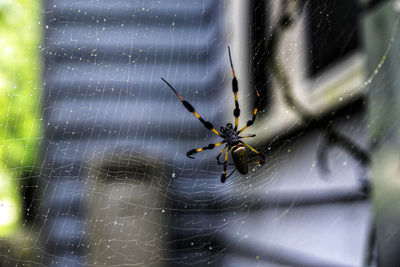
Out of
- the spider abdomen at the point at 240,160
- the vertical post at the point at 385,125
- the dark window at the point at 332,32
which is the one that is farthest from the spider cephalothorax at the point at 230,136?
the vertical post at the point at 385,125

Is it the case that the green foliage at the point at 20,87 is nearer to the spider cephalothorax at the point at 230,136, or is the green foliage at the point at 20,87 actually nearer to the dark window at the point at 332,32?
the spider cephalothorax at the point at 230,136

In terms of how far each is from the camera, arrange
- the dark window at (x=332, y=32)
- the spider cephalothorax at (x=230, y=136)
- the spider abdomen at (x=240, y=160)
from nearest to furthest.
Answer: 1. the spider abdomen at (x=240, y=160)
2. the spider cephalothorax at (x=230, y=136)
3. the dark window at (x=332, y=32)

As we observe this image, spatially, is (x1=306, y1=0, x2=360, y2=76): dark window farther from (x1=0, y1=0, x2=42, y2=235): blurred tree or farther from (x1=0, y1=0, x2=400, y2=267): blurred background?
(x1=0, y1=0, x2=42, y2=235): blurred tree

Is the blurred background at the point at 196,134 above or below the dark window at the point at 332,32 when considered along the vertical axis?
below

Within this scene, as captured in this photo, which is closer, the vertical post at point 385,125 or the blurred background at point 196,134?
the blurred background at point 196,134

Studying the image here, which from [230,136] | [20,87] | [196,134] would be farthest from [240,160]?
[20,87]

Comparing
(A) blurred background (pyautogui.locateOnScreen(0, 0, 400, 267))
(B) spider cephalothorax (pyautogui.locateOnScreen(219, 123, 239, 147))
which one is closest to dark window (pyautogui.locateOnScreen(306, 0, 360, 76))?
(A) blurred background (pyautogui.locateOnScreen(0, 0, 400, 267))

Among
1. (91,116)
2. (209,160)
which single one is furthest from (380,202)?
(91,116)
